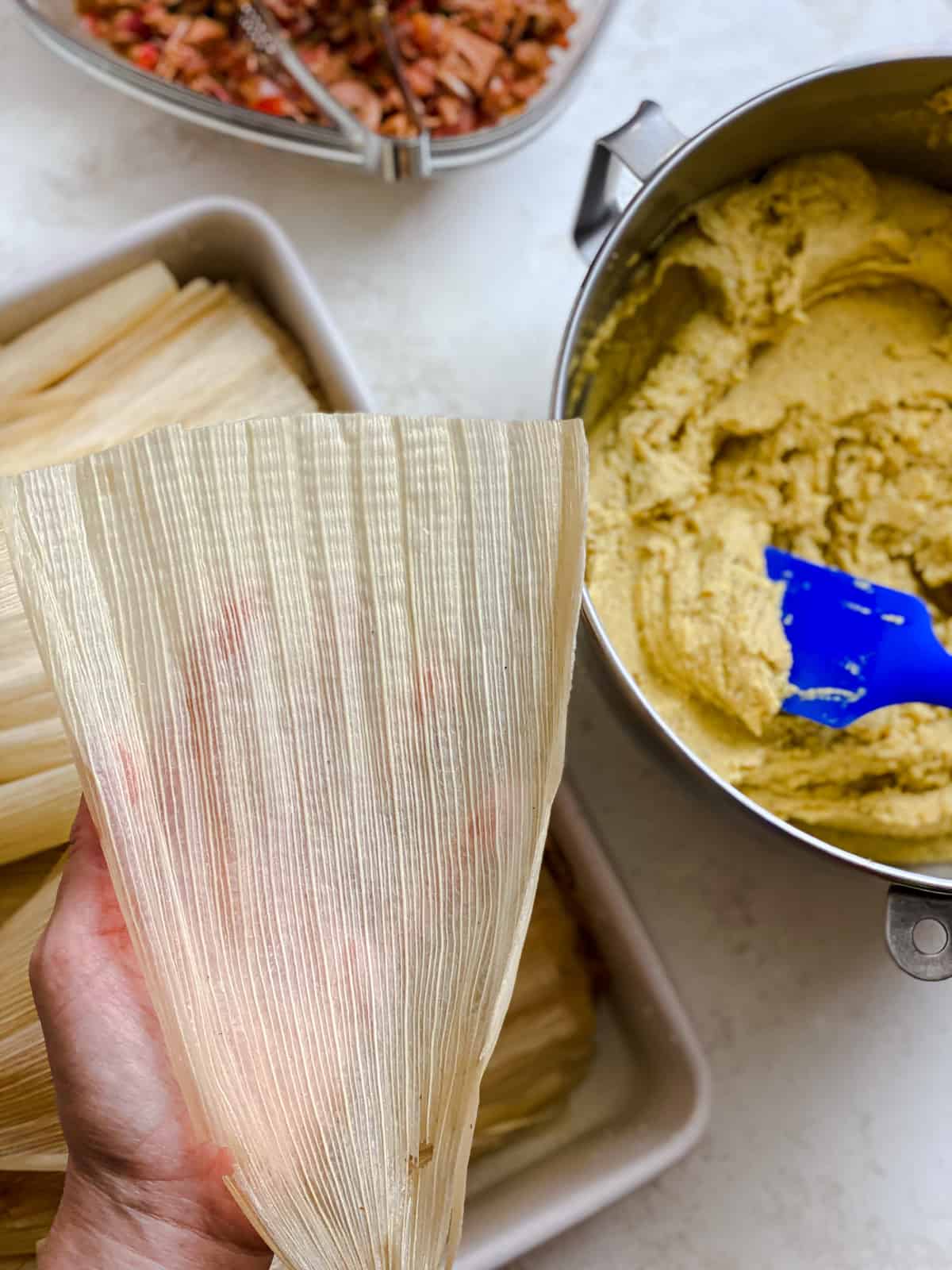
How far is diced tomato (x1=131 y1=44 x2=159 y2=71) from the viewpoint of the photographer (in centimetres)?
82

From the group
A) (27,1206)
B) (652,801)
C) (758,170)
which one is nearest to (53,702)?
(27,1206)

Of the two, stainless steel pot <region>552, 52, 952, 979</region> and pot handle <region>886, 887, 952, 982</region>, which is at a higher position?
stainless steel pot <region>552, 52, 952, 979</region>

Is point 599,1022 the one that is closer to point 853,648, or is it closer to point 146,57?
point 853,648

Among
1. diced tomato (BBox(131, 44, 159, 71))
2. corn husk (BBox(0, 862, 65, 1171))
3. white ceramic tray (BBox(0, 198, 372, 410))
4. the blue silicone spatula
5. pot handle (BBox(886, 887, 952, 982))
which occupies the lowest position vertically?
corn husk (BBox(0, 862, 65, 1171))

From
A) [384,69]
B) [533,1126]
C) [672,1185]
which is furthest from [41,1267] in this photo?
[384,69]

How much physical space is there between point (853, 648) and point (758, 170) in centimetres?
34

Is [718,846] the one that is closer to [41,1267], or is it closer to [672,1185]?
[672,1185]

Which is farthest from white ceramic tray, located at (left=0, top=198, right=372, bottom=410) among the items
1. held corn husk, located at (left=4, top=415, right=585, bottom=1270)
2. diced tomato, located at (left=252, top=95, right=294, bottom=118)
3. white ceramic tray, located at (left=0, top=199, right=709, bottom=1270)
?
held corn husk, located at (left=4, top=415, right=585, bottom=1270)

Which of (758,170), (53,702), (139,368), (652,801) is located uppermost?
(758,170)

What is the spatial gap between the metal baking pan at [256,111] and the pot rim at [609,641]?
22 centimetres

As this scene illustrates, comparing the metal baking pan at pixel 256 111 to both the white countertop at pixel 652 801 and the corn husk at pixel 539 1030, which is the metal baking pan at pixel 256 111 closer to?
the white countertop at pixel 652 801

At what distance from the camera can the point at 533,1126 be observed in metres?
0.76

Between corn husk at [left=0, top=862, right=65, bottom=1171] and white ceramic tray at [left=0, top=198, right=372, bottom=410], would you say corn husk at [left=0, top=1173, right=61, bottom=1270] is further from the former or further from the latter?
white ceramic tray at [left=0, top=198, right=372, bottom=410]

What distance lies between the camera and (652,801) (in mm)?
811
